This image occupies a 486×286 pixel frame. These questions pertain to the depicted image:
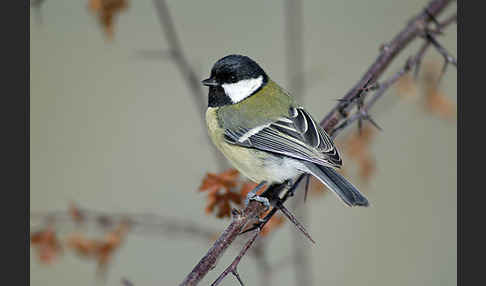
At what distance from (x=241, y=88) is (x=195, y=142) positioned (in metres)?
2.94

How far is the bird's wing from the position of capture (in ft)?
8.76

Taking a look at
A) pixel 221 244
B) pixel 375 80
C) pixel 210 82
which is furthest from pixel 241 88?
pixel 221 244

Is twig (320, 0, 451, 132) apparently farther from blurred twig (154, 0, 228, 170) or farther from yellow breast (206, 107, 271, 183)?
blurred twig (154, 0, 228, 170)

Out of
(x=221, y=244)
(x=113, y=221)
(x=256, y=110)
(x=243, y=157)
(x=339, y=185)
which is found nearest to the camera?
(x=221, y=244)

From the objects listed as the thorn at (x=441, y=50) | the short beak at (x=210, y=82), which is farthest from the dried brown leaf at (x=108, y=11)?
the thorn at (x=441, y=50)

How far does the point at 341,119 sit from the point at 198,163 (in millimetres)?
3636

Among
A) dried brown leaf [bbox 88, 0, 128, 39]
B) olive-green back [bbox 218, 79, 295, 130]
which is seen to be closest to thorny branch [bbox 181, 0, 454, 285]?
olive-green back [bbox 218, 79, 295, 130]

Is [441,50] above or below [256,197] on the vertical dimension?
above

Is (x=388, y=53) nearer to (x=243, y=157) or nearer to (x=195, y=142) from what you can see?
(x=243, y=157)

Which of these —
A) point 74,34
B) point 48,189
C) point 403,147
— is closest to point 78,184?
point 48,189

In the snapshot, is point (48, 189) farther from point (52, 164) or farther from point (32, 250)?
point (32, 250)

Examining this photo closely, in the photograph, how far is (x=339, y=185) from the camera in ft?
8.14

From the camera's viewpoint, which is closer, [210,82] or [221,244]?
[221,244]

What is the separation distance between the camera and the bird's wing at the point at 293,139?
267 centimetres
